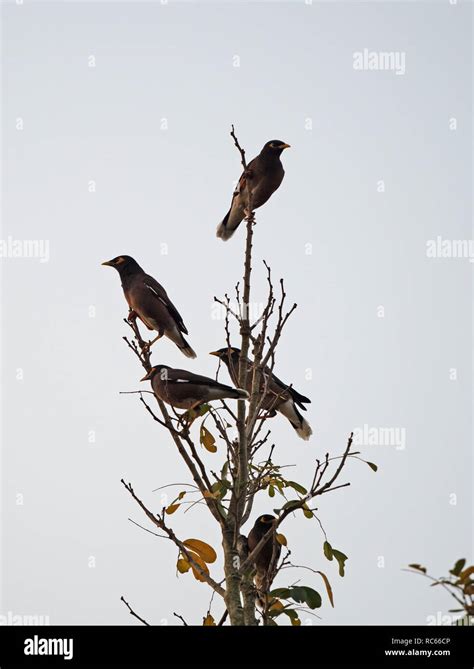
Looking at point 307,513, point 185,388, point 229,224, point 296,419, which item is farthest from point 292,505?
point 229,224

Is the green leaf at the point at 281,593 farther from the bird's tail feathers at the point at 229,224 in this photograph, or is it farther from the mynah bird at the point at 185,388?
the bird's tail feathers at the point at 229,224

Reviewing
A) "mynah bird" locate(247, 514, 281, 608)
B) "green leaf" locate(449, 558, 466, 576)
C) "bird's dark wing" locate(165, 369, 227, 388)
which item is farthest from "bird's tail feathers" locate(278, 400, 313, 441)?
"green leaf" locate(449, 558, 466, 576)

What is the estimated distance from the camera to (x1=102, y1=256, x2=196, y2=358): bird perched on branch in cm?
486

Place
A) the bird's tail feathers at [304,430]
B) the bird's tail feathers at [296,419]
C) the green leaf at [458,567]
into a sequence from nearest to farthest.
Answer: the green leaf at [458,567], the bird's tail feathers at [296,419], the bird's tail feathers at [304,430]

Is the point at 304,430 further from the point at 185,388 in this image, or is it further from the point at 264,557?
the point at 185,388

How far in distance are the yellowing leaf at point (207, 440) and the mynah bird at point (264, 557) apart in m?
0.46

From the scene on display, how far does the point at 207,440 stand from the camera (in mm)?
3947

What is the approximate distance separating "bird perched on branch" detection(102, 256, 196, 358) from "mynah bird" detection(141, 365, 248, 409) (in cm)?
60

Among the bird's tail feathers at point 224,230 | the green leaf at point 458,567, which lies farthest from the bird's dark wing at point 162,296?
the green leaf at point 458,567

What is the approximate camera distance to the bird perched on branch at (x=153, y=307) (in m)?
4.86

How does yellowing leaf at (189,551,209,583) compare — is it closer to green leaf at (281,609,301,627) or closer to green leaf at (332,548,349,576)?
green leaf at (281,609,301,627)

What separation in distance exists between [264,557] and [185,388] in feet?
3.89
